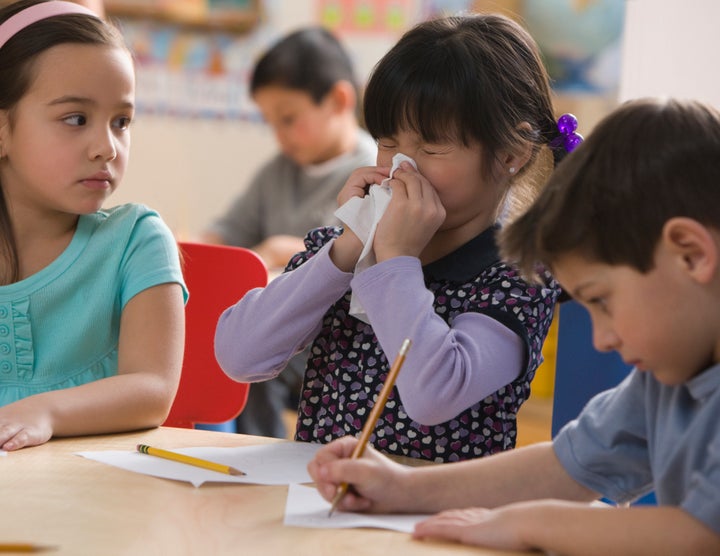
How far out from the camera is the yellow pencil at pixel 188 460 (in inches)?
39.0

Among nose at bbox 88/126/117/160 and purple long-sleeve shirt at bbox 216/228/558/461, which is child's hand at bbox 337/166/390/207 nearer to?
purple long-sleeve shirt at bbox 216/228/558/461

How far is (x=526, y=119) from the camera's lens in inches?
49.4

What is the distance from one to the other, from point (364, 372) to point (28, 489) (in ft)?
1.52

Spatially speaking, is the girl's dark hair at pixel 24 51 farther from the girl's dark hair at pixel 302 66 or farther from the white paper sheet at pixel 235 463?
the girl's dark hair at pixel 302 66

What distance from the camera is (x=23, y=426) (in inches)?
42.9

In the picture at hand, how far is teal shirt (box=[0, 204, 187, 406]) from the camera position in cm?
128

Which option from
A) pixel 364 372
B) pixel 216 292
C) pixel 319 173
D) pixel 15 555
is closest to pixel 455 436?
pixel 364 372

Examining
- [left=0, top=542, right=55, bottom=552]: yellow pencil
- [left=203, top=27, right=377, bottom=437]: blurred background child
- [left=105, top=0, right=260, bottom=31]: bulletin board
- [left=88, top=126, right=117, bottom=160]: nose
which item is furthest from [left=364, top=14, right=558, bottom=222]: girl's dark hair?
[left=105, top=0, right=260, bottom=31]: bulletin board

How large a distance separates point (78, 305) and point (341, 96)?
1965 mm

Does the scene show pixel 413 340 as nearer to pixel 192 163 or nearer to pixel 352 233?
pixel 352 233

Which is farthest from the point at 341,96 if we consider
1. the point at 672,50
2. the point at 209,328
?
the point at 209,328

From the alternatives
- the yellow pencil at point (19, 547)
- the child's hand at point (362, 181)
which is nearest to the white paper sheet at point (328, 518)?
the yellow pencil at point (19, 547)

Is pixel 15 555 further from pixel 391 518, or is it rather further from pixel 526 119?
pixel 526 119

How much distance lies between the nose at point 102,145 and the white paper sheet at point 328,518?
0.59 meters
